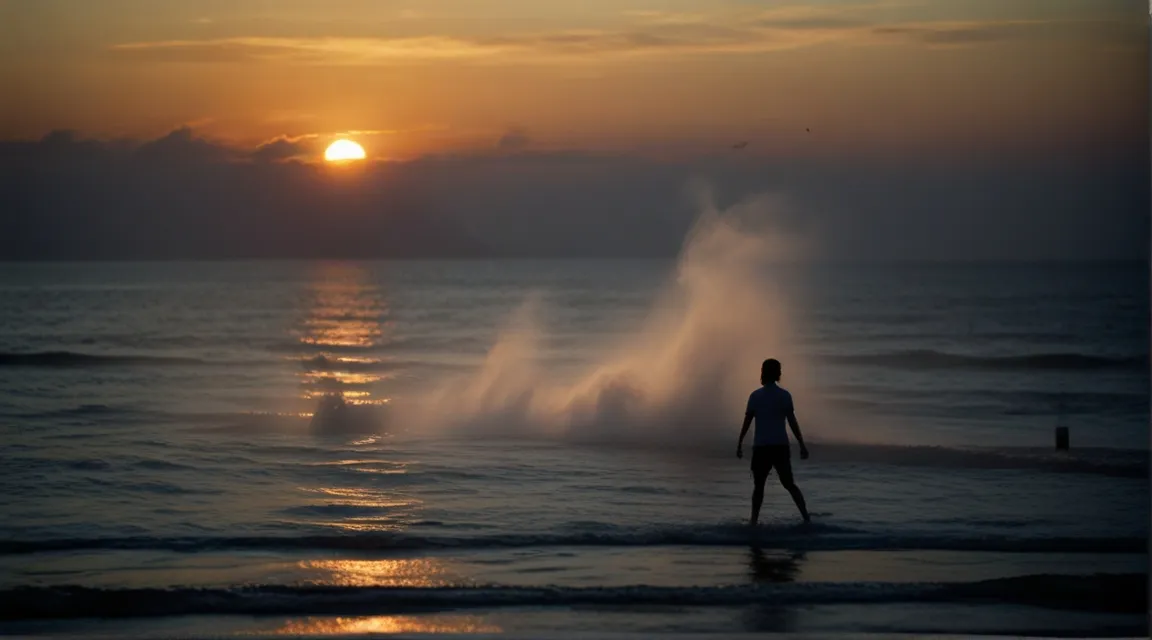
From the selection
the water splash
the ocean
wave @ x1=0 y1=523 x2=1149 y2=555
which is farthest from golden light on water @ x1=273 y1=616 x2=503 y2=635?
the water splash

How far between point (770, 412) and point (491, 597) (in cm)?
302

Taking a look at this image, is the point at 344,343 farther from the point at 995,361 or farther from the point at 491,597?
the point at 491,597

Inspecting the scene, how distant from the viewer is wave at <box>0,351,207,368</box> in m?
36.5

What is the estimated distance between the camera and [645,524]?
11.7 m

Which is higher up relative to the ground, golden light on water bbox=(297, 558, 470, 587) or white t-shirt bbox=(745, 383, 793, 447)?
white t-shirt bbox=(745, 383, 793, 447)

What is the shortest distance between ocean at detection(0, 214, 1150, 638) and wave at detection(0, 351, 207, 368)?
0.84 metres

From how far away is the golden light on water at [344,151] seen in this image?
32.6 m

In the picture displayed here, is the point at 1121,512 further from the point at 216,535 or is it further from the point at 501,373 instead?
the point at 501,373

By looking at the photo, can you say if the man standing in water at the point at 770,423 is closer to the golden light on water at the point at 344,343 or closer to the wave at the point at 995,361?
the golden light on water at the point at 344,343

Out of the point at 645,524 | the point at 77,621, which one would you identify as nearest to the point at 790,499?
the point at 645,524

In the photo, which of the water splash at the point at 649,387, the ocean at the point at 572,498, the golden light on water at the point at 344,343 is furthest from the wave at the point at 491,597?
the golden light on water at the point at 344,343

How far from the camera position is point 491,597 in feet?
30.0

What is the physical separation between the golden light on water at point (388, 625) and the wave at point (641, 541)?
2221 millimetres

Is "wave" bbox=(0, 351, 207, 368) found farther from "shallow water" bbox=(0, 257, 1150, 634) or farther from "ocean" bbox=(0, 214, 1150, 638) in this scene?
"ocean" bbox=(0, 214, 1150, 638)
